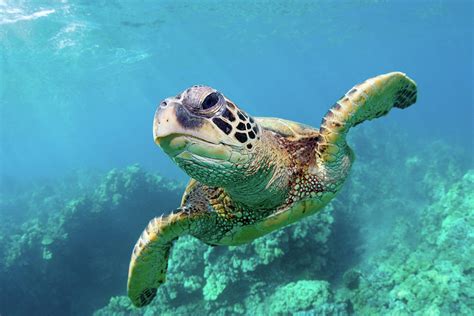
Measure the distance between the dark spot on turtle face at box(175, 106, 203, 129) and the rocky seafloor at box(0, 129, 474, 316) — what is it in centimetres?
379

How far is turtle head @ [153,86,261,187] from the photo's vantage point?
1852 mm

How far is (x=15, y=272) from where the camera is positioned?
905 cm

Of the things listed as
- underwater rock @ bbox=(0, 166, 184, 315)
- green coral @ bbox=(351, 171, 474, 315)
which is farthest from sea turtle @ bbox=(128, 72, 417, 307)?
underwater rock @ bbox=(0, 166, 184, 315)

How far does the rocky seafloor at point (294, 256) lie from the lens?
5.22 meters

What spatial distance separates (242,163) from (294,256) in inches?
177

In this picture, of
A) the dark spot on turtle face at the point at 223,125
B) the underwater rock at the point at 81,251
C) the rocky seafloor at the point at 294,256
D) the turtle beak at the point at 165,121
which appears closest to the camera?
the turtle beak at the point at 165,121

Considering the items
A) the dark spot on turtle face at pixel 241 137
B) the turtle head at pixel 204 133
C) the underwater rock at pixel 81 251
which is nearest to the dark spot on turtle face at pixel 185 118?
the turtle head at pixel 204 133

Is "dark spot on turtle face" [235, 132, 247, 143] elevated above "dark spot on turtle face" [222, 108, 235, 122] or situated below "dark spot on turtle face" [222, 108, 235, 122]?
below

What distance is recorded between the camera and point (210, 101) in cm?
193

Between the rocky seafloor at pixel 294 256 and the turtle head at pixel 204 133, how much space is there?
3.48 m

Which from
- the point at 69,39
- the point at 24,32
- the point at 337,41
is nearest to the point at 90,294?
the point at 24,32

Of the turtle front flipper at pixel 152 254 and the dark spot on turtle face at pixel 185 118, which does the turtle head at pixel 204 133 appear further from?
the turtle front flipper at pixel 152 254

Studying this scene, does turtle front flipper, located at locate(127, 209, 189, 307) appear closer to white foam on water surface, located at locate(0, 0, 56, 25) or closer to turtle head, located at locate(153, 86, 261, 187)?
turtle head, located at locate(153, 86, 261, 187)

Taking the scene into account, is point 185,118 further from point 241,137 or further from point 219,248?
point 219,248
